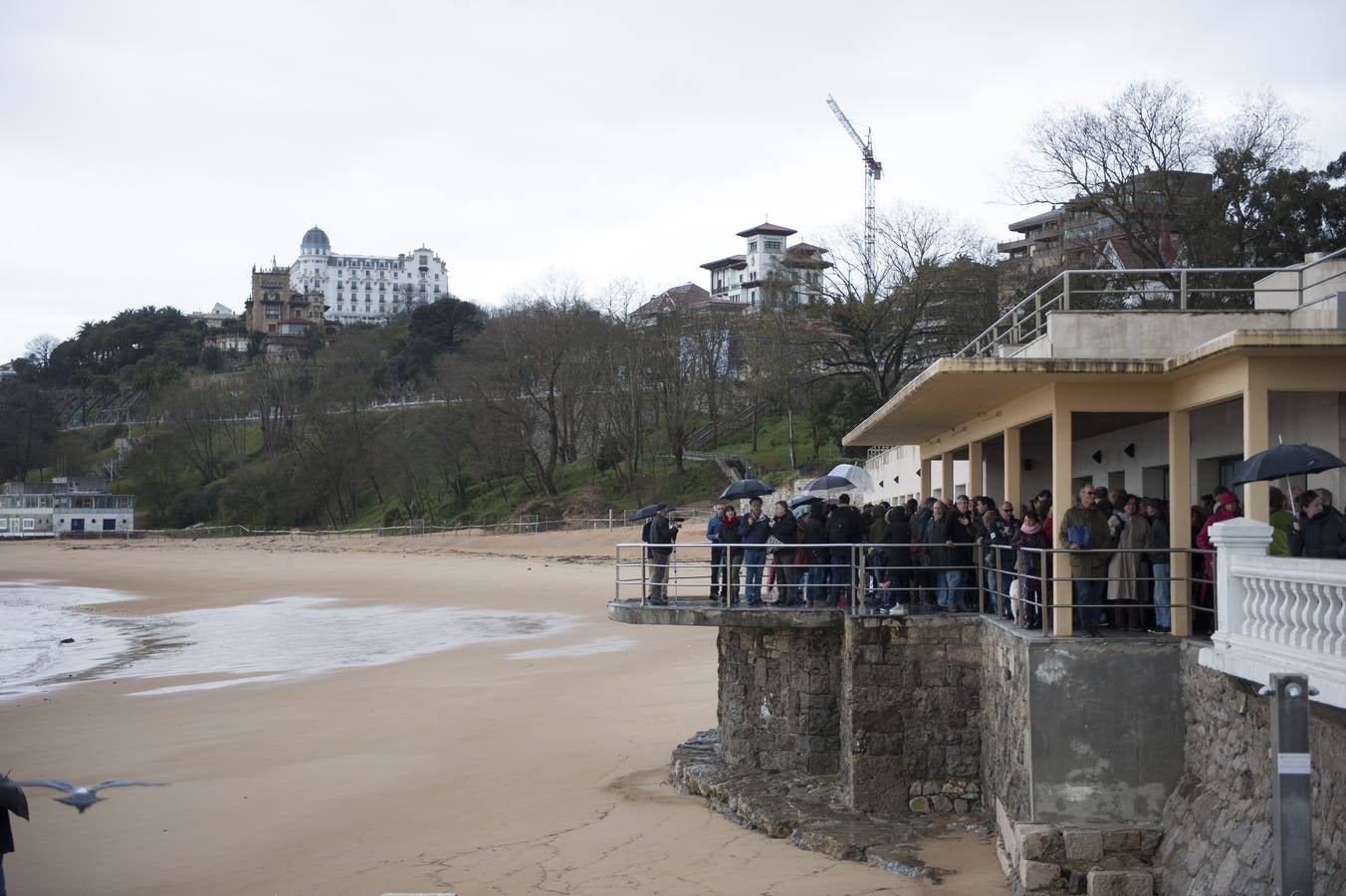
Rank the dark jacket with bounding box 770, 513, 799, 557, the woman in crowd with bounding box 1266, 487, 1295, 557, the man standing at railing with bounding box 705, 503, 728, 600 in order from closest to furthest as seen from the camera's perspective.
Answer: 1. the woman in crowd with bounding box 1266, 487, 1295, 557
2. the dark jacket with bounding box 770, 513, 799, 557
3. the man standing at railing with bounding box 705, 503, 728, 600

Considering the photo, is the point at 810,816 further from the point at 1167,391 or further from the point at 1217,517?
the point at 1167,391

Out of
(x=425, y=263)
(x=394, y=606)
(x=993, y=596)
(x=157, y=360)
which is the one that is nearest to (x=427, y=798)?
(x=993, y=596)

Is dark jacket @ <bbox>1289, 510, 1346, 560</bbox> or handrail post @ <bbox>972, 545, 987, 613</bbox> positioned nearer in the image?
dark jacket @ <bbox>1289, 510, 1346, 560</bbox>

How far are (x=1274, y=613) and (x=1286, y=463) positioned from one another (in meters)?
1.37

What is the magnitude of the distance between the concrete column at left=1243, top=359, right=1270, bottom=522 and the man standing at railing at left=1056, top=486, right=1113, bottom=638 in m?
1.31

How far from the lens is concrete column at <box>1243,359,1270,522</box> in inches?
380

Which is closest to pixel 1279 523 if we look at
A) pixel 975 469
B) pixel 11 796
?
pixel 975 469

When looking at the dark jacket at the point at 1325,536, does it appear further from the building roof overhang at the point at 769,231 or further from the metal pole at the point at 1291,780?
the building roof overhang at the point at 769,231

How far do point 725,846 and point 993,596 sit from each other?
3896 millimetres

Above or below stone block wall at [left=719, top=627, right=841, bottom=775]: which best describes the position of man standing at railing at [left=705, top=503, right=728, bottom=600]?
above

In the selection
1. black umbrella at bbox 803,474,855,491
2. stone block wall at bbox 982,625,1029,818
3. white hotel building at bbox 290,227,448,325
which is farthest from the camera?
white hotel building at bbox 290,227,448,325

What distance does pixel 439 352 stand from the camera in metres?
96.7

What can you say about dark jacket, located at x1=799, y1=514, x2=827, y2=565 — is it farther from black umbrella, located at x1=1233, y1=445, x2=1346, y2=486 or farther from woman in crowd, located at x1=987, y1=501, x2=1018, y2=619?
black umbrella, located at x1=1233, y1=445, x2=1346, y2=486

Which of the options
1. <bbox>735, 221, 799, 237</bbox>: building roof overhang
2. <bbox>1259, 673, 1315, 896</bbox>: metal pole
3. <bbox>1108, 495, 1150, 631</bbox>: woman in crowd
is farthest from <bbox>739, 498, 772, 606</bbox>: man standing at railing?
<bbox>735, 221, 799, 237</bbox>: building roof overhang
